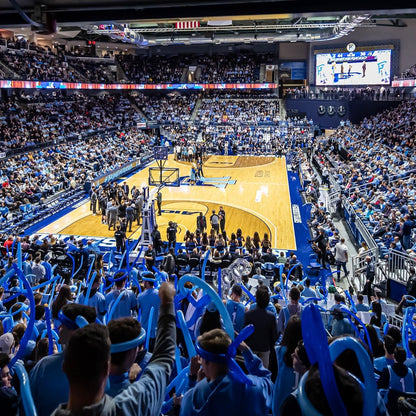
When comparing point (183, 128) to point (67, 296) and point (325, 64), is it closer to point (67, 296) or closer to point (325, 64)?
point (325, 64)

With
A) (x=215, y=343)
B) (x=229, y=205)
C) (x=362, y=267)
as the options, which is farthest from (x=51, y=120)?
(x=215, y=343)

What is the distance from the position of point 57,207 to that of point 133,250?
8475 mm

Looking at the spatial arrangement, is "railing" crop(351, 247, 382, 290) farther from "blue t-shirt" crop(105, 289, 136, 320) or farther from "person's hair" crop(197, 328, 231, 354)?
"person's hair" crop(197, 328, 231, 354)

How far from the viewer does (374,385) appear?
5.81ft

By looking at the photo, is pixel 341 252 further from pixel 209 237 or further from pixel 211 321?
pixel 211 321

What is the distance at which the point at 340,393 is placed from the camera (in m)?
1.84

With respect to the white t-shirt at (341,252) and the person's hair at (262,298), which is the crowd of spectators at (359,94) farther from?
the person's hair at (262,298)

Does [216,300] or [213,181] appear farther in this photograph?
[213,181]

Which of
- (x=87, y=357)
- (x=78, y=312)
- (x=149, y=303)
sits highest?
(x=87, y=357)

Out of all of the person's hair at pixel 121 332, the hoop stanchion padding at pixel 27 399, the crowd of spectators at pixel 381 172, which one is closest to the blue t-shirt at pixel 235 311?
the person's hair at pixel 121 332

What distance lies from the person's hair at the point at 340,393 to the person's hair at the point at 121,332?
987mm

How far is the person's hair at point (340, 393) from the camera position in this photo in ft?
5.83

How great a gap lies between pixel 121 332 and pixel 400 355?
3378 millimetres

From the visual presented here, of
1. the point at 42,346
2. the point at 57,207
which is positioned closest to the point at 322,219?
the point at 57,207
